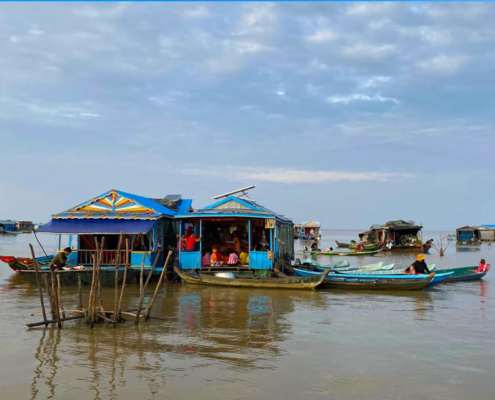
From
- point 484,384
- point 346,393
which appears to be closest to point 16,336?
point 346,393

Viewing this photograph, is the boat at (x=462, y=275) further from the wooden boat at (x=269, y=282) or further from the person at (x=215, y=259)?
the person at (x=215, y=259)

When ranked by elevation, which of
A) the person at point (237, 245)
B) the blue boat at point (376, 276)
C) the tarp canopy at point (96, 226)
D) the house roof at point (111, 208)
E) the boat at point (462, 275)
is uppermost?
the house roof at point (111, 208)

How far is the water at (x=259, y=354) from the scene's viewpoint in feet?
21.1

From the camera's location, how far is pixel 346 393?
6.31 m

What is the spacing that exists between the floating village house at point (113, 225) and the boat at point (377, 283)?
6.57 metres

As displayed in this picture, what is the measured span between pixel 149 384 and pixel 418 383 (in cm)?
377

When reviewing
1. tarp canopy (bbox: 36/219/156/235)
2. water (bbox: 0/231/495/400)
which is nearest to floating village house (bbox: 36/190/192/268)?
tarp canopy (bbox: 36/219/156/235)

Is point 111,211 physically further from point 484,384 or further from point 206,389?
point 484,384

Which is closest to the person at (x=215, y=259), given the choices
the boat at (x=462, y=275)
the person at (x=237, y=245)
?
the person at (x=237, y=245)

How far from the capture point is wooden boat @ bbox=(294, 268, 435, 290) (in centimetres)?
1555

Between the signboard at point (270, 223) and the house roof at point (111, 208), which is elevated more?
the house roof at point (111, 208)

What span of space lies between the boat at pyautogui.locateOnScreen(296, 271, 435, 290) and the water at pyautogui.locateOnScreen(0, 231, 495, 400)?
8.27ft

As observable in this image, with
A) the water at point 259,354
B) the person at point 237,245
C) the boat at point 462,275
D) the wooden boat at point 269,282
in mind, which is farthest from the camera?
the boat at point 462,275

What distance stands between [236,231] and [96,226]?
5533 mm
